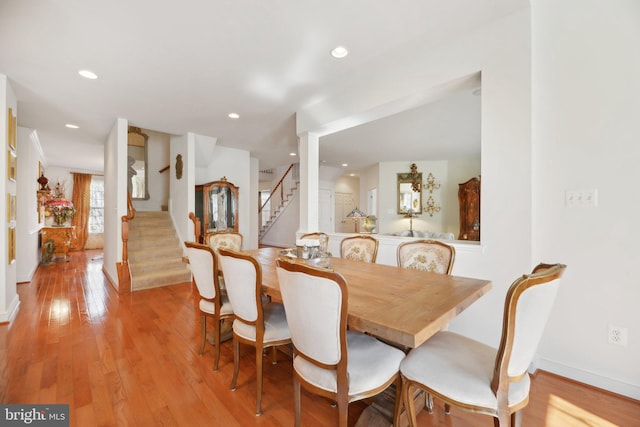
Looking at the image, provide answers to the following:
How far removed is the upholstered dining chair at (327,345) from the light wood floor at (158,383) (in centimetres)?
51

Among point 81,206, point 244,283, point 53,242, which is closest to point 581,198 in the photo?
point 244,283

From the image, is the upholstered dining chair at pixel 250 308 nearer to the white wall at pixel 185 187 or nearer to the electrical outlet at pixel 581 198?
the electrical outlet at pixel 581 198

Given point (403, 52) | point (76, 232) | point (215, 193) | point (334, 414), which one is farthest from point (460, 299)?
point (76, 232)

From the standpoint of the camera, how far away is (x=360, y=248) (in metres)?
2.69

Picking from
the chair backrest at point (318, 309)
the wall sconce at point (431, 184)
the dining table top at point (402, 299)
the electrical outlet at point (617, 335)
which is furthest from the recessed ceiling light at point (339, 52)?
the wall sconce at point (431, 184)

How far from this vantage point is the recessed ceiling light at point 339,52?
7.54ft

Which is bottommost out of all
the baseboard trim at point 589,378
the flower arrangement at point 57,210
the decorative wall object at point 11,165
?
the baseboard trim at point 589,378

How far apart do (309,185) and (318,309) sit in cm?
267

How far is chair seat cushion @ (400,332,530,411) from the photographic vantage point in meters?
1.03

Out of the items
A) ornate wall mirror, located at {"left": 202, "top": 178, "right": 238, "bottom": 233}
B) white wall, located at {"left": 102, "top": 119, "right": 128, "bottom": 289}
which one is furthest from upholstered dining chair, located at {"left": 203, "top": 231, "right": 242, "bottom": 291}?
ornate wall mirror, located at {"left": 202, "top": 178, "right": 238, "bottom": 233}

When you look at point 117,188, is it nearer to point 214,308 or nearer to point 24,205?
point 24,205

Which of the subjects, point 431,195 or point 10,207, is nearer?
point 10,207

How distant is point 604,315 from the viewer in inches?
68.0

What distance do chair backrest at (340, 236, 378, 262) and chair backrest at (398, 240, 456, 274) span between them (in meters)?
0.35
